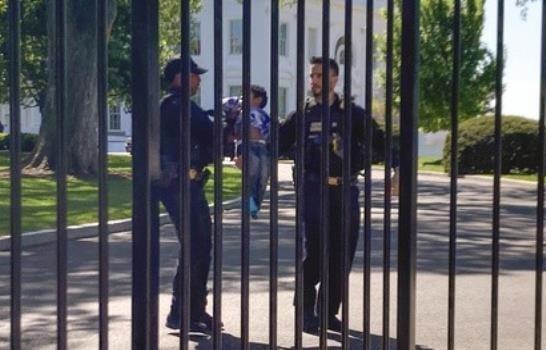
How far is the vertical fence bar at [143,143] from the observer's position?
11.8 ft

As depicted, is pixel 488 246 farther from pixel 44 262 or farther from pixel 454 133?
pixel 454 133

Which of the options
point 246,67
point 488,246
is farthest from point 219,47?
point 488,246

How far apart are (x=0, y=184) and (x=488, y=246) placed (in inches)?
452

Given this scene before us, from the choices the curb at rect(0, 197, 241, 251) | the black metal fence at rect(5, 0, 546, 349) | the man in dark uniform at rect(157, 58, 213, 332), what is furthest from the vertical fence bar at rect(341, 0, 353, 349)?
the curb at rect(0, 197, 241, 251)

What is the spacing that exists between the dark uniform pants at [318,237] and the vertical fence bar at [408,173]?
7.52 feet

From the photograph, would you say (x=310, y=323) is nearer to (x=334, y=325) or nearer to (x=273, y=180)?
(x=334, y=325)

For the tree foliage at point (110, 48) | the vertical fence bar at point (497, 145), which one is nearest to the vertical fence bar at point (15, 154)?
the vertical fence bar at point (497, 145)

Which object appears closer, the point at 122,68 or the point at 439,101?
the point at 122,68

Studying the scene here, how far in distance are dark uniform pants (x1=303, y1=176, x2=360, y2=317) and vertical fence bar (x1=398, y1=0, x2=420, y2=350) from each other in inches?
90.3

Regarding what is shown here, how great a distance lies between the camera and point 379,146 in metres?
6.10

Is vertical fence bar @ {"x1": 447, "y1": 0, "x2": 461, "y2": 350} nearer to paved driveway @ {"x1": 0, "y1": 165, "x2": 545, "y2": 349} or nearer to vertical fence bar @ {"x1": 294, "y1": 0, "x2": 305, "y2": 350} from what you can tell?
vertical fence bar @ {"x1": 294, "y1": 0, "x2": 305, "y2": 350}

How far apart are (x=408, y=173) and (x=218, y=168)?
0.75m

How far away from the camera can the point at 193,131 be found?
6355mm

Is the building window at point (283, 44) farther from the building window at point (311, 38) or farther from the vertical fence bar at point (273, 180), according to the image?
the vertical fence bar at point (273, 180)
